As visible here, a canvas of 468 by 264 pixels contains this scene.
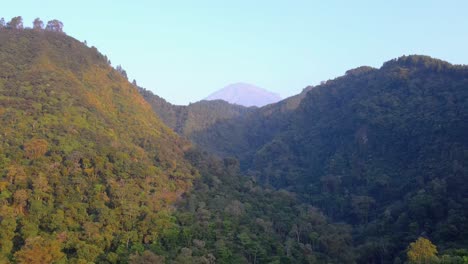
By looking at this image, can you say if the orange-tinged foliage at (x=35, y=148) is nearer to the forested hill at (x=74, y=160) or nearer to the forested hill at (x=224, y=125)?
the forested hill at (x=74, y=160)

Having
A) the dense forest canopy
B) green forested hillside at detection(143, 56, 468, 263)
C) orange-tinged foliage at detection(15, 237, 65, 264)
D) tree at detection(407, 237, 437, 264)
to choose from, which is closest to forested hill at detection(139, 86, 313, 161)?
green forested hillside at detection(143, 56, 468, 263)

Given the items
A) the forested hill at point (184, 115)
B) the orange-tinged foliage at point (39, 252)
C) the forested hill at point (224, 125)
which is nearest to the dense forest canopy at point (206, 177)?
the orange-tinged foliage at point (39, 252)

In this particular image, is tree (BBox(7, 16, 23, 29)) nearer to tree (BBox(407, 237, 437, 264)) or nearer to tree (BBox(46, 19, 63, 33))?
tree (BBox(46, 19, 63, 33))

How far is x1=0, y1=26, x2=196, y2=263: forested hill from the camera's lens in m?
20.2

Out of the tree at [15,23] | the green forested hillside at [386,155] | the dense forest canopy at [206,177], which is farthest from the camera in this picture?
the tree at [15,23]

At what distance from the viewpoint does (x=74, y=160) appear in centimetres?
2484

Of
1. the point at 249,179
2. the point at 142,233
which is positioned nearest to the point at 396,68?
the point at 249,179

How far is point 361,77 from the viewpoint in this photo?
185 ft

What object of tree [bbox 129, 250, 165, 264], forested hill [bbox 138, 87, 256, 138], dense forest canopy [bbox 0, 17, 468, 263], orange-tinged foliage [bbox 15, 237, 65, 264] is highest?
forested hill [bbox 138, 87, 256, 138]

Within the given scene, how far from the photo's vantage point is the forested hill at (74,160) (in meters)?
20.2

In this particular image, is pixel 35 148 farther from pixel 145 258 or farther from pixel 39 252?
pixel 145 258

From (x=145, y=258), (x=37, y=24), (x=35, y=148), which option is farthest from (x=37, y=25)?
(x=145, y=258)

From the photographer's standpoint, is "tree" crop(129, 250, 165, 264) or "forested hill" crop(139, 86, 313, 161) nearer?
"tree" crop(129, 250, 165, 264)

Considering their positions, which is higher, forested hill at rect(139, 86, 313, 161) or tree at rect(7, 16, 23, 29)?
tree at rect(7, 16, 23, 29)
